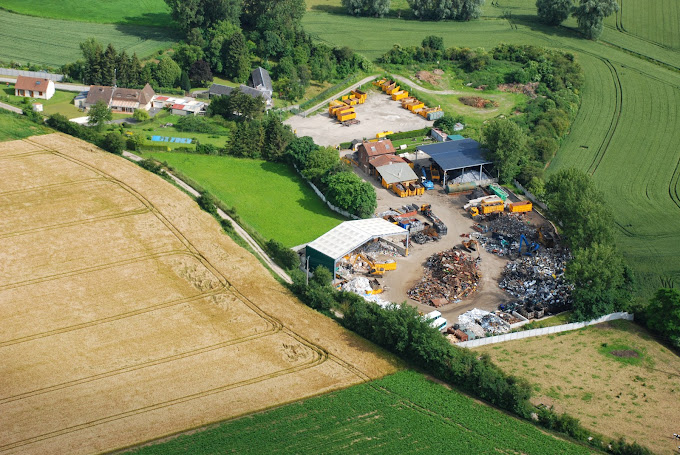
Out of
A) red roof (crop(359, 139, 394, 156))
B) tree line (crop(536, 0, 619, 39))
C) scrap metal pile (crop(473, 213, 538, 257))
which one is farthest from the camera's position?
tree line (crop(536, 0, 619, 39))

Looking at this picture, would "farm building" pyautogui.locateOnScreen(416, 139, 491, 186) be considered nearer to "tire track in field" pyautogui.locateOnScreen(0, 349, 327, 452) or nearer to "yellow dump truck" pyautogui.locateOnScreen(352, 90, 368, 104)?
"yellow dump truck" pyautogui.locateOnScreen(352, 90, 368, 104)

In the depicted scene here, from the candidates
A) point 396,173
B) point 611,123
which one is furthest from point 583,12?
point 396,173

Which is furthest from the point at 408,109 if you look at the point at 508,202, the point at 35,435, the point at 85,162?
the point at 35,435

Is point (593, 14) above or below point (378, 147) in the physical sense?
above

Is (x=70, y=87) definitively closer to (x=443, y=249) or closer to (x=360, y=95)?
(x=360, y=95)

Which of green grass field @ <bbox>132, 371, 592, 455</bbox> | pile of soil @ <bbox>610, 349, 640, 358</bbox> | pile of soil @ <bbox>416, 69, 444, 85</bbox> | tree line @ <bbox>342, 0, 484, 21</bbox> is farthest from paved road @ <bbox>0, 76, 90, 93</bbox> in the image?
pile of soil @ <bbox>610, 349, 640, 358</bbox>
